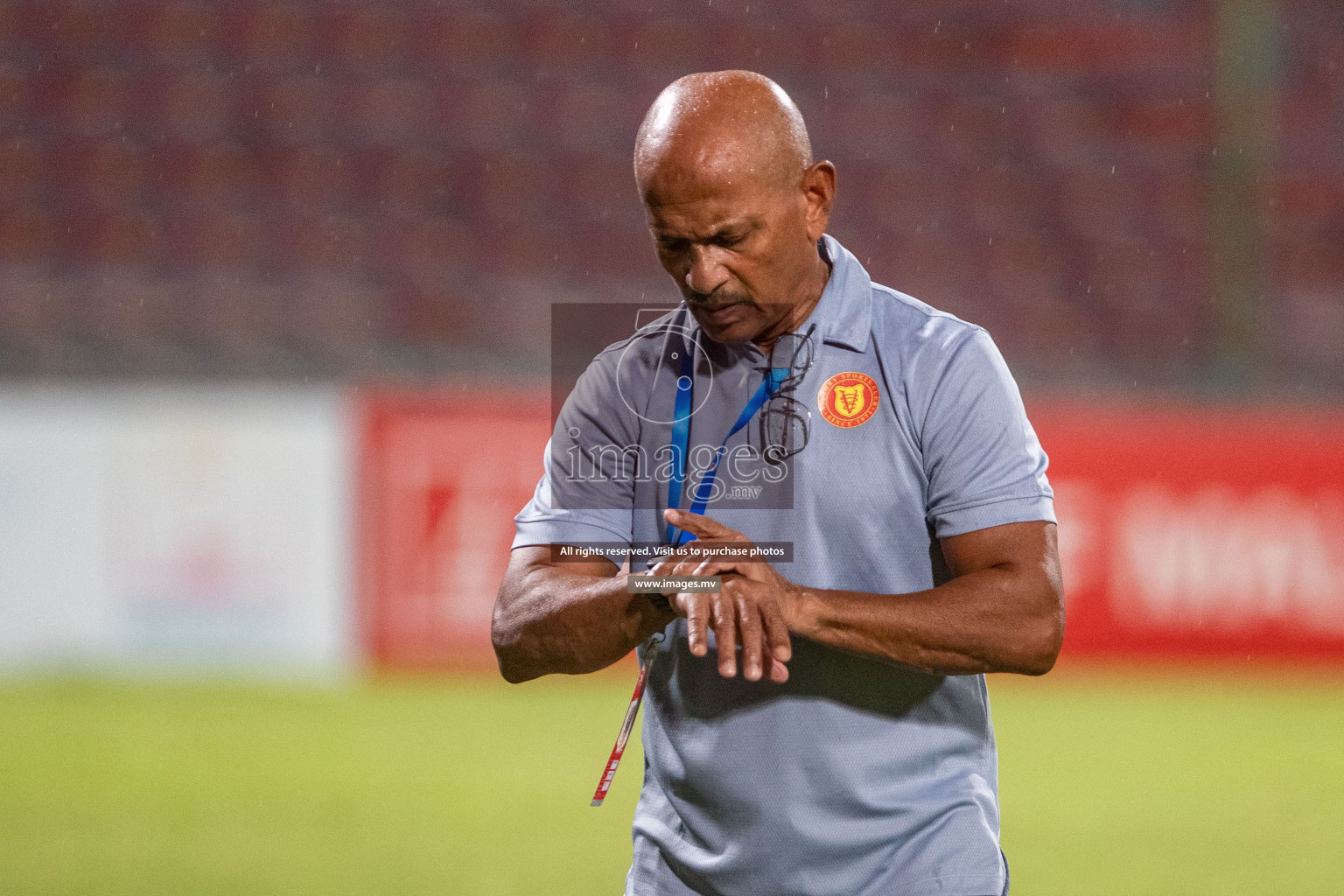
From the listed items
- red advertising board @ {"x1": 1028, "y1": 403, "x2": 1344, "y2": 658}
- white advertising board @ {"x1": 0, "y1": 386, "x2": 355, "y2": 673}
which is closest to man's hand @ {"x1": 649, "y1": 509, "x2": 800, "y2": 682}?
white advertising board @ {"x1": 0, "y1": 386, "x2": 355, "y2": 673}

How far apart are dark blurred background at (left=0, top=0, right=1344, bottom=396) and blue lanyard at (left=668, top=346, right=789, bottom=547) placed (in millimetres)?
7222

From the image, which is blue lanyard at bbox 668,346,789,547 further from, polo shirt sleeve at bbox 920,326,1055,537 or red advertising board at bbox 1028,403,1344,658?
red advertising board at bbox 1028,403,1344,658

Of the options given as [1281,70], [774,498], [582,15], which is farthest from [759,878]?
[1281,70]

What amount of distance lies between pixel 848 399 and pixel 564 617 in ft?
1.41

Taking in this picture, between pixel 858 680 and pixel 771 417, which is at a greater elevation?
pixel 771 417

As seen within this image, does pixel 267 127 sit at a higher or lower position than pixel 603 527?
higher

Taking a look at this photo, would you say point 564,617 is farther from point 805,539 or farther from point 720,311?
point 720,311

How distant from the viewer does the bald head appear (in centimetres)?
183

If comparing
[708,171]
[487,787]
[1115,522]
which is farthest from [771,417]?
[1115,522]

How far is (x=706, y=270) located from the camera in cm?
187

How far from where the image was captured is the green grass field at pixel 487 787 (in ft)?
15.2

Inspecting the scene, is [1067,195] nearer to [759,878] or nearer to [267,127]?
[267,127]

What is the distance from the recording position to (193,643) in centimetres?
708

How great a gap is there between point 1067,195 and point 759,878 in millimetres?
10184
